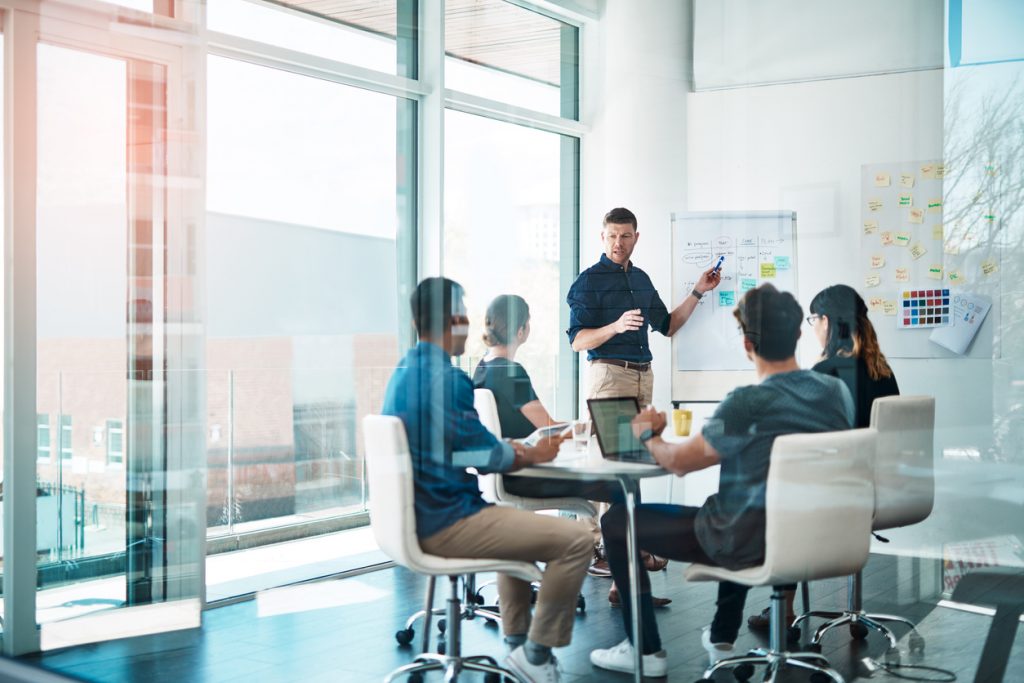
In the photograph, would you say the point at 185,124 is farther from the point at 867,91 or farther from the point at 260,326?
the point at 867,91

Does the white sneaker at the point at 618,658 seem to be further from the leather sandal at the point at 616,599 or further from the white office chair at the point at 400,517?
the white office chair at the point at 400,517

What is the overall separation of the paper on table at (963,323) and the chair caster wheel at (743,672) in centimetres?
117

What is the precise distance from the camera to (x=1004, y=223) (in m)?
3.10

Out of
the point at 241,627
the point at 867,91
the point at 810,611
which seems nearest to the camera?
the point at 810,611

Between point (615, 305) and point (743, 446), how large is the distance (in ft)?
2.44

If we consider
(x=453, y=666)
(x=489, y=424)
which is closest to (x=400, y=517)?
Result: (x=489, y=424)

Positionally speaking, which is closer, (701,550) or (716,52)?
(701,550)

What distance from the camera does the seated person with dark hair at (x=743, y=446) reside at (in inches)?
113

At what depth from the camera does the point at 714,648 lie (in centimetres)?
311

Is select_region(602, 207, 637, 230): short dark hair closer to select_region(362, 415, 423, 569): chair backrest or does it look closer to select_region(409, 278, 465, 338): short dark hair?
select_region(409, 278, 465, 338): short dark hair

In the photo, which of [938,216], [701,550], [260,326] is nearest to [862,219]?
[938,216]

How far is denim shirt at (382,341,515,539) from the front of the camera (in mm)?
3189

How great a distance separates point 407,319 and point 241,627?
150cm

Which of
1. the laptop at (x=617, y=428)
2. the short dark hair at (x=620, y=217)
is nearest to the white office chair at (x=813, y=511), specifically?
the laptop at (x=617, y=428)
